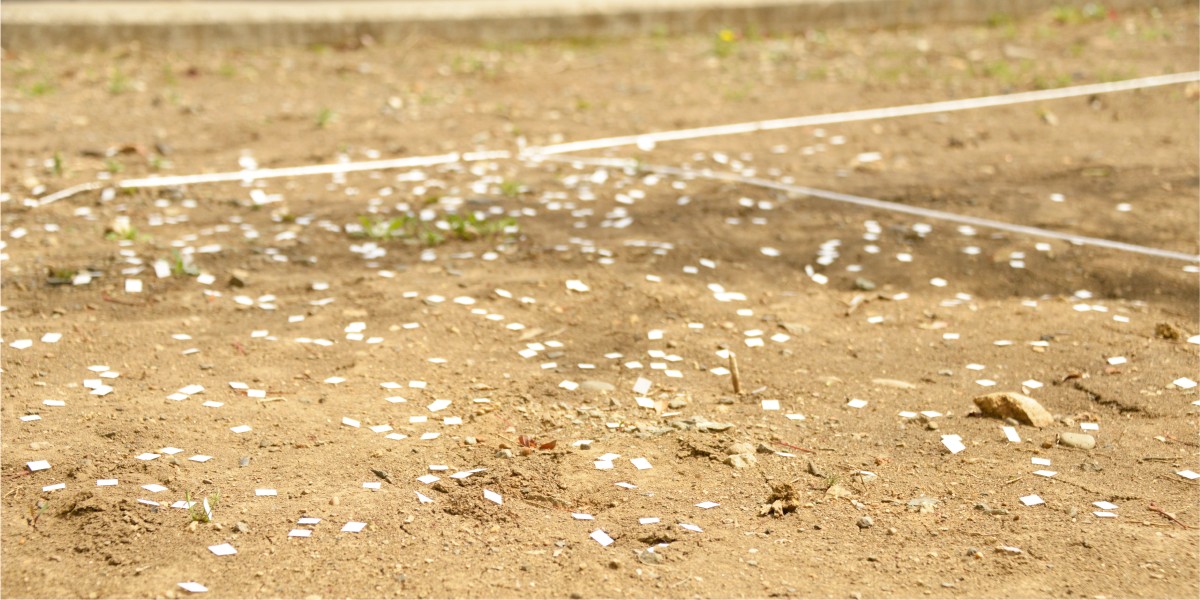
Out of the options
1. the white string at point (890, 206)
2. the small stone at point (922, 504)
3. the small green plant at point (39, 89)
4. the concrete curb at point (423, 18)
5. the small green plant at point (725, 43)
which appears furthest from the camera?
the small green plant at point (725, 43)

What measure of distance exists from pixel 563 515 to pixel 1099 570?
1293mm

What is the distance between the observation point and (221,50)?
852 cm

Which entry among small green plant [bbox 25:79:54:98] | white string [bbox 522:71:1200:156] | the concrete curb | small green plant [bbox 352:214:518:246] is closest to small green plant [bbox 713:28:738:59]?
the concrete curb

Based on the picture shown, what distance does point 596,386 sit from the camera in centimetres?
389

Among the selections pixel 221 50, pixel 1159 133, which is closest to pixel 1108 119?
pixel 1159 133

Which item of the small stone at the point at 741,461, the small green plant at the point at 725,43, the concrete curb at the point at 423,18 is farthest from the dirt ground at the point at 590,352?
the small green plant at the point at 725,43

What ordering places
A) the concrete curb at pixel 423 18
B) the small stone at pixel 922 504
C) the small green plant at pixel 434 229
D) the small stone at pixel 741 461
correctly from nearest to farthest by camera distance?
the small stone at pixel 922 504 → the small stone at pixel 741 461 → the small green plant at pixel 434 229 → the concrete curb at pixel 423 18

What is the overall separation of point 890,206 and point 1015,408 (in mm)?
2105

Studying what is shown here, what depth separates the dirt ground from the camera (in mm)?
2920

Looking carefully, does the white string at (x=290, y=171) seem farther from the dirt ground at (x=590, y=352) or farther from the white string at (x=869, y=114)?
the white string at (x=869, y=114)

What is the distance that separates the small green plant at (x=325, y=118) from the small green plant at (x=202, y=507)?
415 cm

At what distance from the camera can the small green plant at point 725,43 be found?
872 cm

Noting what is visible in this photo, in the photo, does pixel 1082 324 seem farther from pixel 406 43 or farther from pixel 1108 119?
pixel 406 43

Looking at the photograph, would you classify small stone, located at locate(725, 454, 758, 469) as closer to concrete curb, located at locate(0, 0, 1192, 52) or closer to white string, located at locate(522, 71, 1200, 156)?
white string, located at locate(522, 71, 1200, 156)
